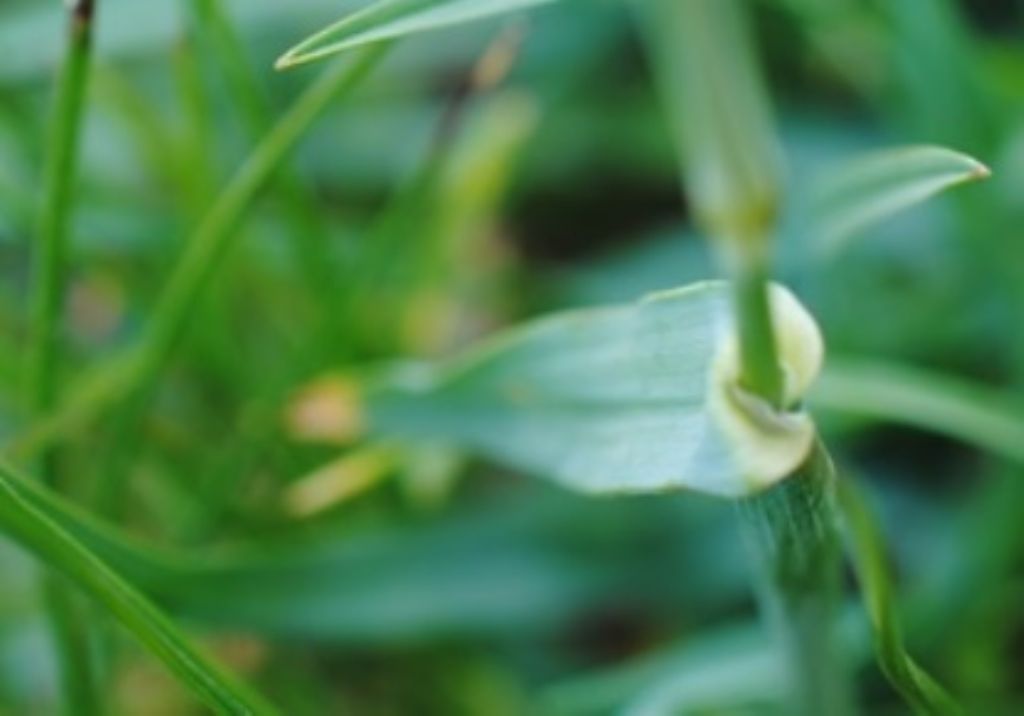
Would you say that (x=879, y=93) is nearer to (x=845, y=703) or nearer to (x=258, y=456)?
(x=258, y=456)

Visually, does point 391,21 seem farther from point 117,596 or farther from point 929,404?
point 929,404

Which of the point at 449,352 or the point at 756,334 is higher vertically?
the point at 756,334

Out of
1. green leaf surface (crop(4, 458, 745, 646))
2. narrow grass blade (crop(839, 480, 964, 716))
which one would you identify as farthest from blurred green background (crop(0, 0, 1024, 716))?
narrow grass blade (crop(839, 480, 964, 716))

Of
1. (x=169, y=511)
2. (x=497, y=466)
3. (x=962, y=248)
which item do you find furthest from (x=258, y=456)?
(x=962, y=248)

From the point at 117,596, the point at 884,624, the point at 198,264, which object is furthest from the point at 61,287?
the point at 884,624

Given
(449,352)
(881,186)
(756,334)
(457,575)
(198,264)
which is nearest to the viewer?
(756,334)

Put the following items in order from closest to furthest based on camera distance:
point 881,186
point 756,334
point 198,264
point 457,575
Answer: point 756,334
point 881,186
point 198,264
point 457,575

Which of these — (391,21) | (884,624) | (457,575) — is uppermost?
(391,21)
